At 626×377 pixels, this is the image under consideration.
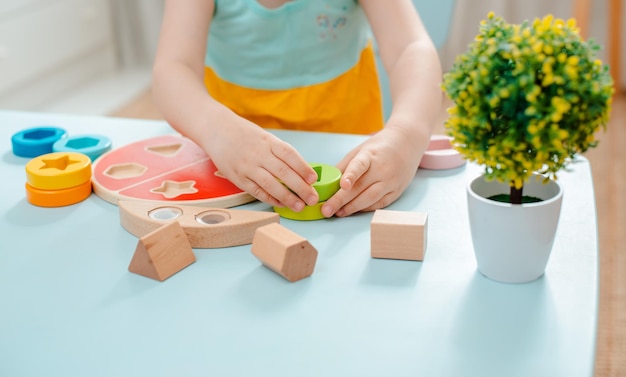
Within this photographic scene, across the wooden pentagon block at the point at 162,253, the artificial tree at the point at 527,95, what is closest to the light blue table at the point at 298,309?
the wooden pentagon block at the point at 162,253

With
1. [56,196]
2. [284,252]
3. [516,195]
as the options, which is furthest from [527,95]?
[56,196]

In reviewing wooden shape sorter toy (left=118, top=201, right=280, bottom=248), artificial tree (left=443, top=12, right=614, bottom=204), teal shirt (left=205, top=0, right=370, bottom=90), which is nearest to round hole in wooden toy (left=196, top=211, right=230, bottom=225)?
wooden shape sorter toy (left=118, top=201, right=280, bottom=248)

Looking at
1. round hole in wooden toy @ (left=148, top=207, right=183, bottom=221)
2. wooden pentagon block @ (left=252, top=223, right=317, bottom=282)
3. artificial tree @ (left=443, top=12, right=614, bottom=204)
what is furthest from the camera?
round hole in wooden toy @ (left=148, top=207, right=183, bottom=221)

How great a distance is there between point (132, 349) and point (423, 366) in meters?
0.21

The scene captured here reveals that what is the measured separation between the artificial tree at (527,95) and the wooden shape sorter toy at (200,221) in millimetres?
231

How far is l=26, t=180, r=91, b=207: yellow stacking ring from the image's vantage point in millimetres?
764

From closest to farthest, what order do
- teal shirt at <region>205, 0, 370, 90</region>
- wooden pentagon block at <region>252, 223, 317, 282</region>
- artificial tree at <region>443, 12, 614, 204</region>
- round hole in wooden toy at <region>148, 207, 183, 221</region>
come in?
1. artificial tree at <region>443, 12, 614, 204</region>
2. wooden pentagon block at <region>252, 223, 317, 282</region>
3. round hole in wooden toy at <region>148, 207, 183, 221</region>
4. teal shirt at <region>205, 0, 370, 90</region>

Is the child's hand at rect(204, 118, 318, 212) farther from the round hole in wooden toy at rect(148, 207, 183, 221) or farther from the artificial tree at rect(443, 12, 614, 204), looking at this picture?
the artificial tree at rect(443, 12, 614, 204)

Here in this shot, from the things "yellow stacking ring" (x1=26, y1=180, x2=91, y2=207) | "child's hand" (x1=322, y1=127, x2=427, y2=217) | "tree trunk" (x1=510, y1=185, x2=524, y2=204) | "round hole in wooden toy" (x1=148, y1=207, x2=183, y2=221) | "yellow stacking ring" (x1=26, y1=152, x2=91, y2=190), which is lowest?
"yellow stacking ring" (x1=26, y1=180, x2=91, y2=207)

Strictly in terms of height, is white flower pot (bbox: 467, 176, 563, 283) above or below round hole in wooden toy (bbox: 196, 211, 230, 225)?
above

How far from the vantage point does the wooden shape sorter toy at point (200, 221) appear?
2.21 ft

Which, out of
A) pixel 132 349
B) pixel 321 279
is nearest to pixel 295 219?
pixel 321 279

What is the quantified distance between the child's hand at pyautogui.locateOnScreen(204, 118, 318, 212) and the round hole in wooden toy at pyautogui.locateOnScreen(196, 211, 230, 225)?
51 mm

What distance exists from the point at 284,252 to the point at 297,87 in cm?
59
